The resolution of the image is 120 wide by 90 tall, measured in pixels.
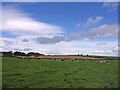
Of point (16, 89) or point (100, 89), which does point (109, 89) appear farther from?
point (16, 89)

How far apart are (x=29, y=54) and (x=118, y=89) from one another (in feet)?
358

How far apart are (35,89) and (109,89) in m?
5.98

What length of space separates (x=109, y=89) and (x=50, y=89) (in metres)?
4.79

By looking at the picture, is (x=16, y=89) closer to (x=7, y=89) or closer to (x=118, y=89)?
(x=7, y=89)

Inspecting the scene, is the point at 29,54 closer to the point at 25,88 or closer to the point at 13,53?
the point at 13,53

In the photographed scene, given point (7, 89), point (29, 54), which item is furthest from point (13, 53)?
point (7, 89)

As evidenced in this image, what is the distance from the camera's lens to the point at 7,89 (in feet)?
36.1

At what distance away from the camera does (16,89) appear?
10.9 m

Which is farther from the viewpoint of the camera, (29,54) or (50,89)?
(29,54)

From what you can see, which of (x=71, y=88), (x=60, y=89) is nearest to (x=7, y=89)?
(x=60, y=89)

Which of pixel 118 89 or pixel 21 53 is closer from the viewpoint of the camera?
pixel 118 89

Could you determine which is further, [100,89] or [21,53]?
[21,53]

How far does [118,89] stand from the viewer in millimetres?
11258

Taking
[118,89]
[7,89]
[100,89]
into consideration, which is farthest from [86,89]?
[7,89]
